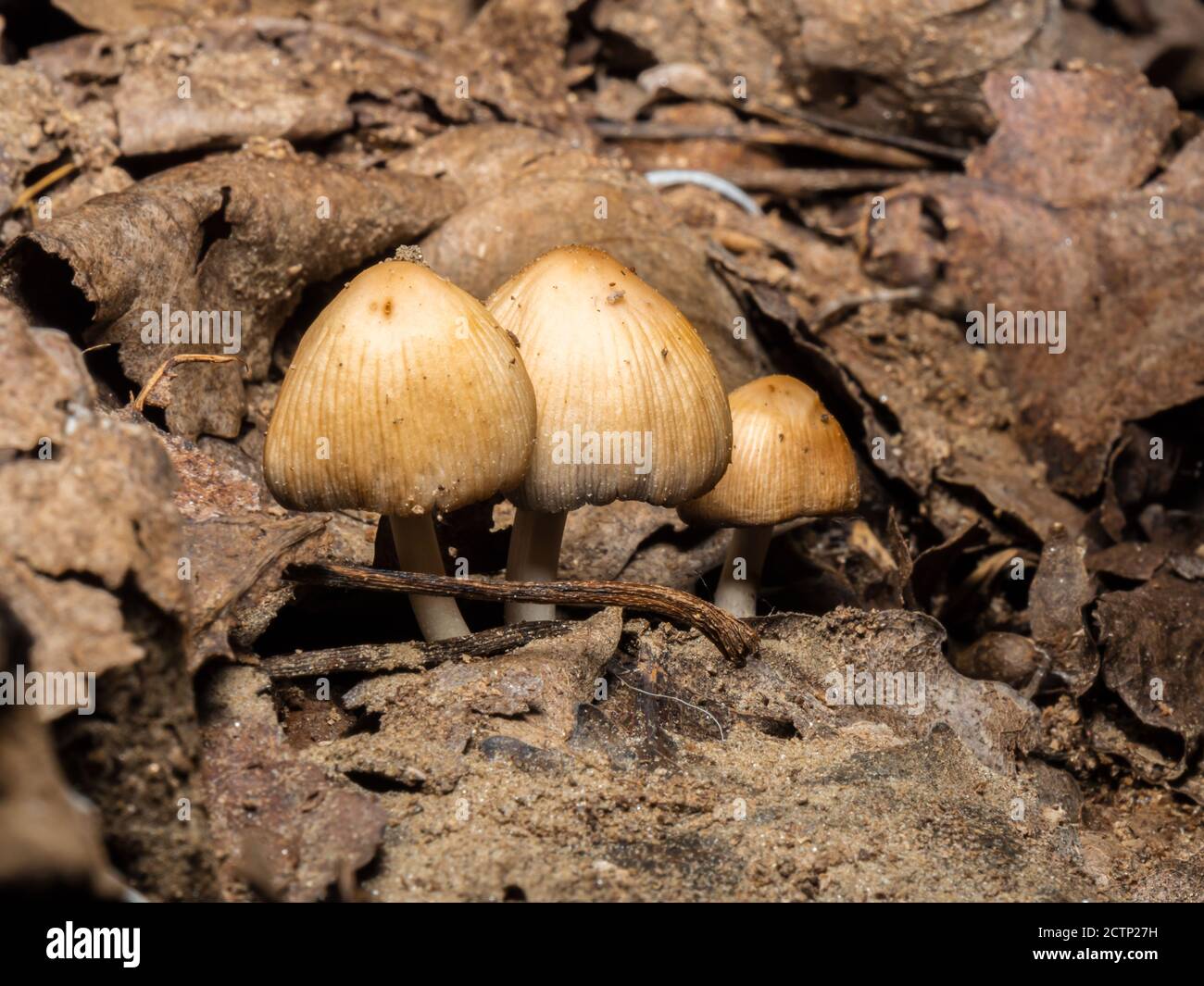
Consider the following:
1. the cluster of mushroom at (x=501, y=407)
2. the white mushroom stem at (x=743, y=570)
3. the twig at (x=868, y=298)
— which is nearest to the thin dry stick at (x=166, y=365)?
the cluster of mushroom at (x=501, y=407)

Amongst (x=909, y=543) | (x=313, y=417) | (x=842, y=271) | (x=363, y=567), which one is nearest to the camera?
(x=313, y=417)

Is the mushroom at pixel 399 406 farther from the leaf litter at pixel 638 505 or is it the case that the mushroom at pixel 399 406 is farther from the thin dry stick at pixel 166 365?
the thin dry stick at pixel 166 365

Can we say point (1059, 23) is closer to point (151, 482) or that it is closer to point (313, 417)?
point (313, 417)

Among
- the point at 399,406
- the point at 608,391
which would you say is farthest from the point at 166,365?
the point at 608,391

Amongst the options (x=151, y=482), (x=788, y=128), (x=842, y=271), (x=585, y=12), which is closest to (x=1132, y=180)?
(x=842, y=271)

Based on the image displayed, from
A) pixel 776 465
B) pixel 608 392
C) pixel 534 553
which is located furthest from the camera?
pixel 776 465

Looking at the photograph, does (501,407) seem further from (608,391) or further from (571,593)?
(571,593)

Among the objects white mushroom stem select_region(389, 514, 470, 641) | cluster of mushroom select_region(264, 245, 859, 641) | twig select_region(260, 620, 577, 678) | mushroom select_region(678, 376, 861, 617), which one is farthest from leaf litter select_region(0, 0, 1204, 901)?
mushroom select_region(678, 376, 861, 617)
